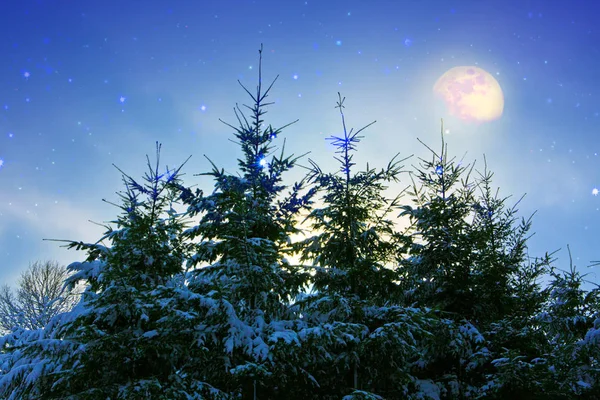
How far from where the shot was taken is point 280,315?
9.18 m

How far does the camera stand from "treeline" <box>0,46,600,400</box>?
6.71 metres

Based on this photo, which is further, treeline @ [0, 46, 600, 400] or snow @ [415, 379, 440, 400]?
snow @ [415, 379, 440, 400]

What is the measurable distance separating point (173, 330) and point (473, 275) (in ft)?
30.1

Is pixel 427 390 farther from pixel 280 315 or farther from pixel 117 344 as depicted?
pixel 117 344

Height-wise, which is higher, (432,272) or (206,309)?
(432,272)

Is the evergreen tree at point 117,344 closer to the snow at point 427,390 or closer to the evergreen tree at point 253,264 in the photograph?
the evergreen tree at point 253,264

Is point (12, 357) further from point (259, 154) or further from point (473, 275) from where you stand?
point (473, 275)

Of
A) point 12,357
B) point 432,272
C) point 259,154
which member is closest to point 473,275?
point 432,272

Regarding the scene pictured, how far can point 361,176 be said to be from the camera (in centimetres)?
977

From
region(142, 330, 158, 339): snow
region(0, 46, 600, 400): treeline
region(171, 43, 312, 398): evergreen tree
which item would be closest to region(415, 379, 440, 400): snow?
region(0, 46, 600, 400): treeline

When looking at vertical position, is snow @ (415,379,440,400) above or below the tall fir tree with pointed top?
below

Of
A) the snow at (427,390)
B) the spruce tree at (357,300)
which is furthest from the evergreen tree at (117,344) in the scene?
the snow at (427,390)

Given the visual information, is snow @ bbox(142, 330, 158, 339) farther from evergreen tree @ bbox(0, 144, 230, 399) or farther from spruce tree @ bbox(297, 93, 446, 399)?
spruce tree @ bbox(297, 93, 446, 399)

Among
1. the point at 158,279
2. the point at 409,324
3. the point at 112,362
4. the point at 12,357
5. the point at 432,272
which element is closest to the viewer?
the point at 112,362
